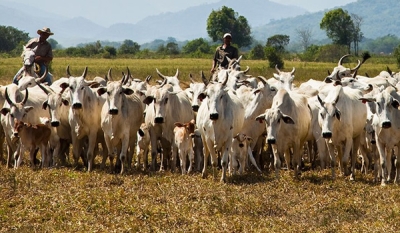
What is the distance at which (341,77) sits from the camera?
18.2 metres

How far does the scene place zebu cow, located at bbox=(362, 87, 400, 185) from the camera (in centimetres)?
1243

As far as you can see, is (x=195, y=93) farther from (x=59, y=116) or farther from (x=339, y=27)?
(x=339, y=27)

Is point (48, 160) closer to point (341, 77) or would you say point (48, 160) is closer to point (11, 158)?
point (11, 158)

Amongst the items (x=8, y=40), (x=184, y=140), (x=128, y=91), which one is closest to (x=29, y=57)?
(x=128, y=91)

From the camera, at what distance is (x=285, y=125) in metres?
13.3

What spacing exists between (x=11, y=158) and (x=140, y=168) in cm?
250

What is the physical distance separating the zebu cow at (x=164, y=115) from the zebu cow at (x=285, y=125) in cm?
190

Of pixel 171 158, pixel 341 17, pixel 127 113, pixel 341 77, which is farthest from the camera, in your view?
pixel 341 17

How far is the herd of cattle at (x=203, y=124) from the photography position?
13.1m

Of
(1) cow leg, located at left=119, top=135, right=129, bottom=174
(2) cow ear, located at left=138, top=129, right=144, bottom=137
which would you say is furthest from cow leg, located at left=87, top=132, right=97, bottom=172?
(2) cow ear, located at left=138, top=129, right=144, bottom=137

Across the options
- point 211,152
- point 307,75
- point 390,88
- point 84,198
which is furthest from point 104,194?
point 307,75

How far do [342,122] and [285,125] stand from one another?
39.1 inches

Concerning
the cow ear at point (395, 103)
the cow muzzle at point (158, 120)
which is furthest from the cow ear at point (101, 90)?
the cow ear at point (395, 103)

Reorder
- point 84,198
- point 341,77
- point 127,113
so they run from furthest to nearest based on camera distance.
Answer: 1. point 341,77
2. point 127,113
3. point 84,198
